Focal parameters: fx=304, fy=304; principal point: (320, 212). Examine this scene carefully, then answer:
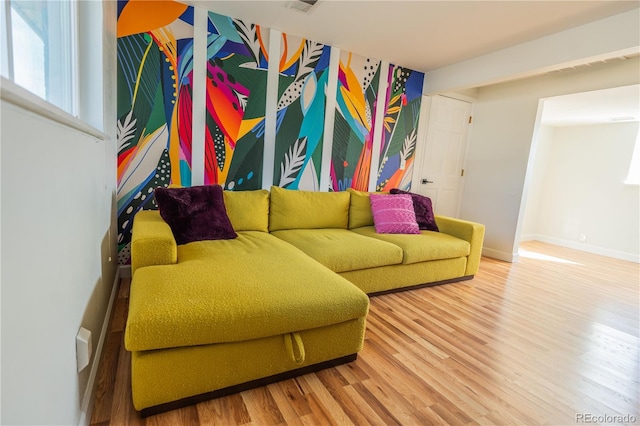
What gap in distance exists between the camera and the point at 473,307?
2.56 m

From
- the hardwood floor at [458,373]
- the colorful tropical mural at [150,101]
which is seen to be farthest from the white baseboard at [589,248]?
the colorful tropical mural at [150,101]

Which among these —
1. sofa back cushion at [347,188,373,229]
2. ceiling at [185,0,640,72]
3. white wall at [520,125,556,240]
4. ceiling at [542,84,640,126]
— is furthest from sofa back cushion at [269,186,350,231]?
white wall at [520,125,556,240]

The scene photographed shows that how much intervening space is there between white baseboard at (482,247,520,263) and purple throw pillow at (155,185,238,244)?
3.60 meters

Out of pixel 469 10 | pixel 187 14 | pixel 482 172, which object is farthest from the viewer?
pixel 482 172

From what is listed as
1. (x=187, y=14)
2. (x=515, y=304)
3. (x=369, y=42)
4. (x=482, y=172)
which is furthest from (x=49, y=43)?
(x=482, y=172)

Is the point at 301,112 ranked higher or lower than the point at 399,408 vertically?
higher

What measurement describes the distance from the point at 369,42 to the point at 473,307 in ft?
9.00

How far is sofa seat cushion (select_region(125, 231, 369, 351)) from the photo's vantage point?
1201mm

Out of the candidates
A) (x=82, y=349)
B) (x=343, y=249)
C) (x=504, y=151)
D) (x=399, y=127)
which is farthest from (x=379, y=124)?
(x=82, y=349)

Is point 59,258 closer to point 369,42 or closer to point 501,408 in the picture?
point 501,408

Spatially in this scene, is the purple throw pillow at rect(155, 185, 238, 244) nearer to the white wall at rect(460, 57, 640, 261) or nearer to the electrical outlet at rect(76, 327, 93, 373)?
the electrical outlet at rect(76, 327, 93, 373)

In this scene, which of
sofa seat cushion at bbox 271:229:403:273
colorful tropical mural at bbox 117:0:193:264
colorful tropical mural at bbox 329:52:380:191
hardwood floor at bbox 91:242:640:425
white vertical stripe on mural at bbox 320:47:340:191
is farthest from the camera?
colorful tropical mural at bbox 329:52:380:191

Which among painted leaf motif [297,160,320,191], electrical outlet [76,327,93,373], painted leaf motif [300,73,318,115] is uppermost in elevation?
painted leaf motif [300,73,318,115]

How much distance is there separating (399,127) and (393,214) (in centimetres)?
143
